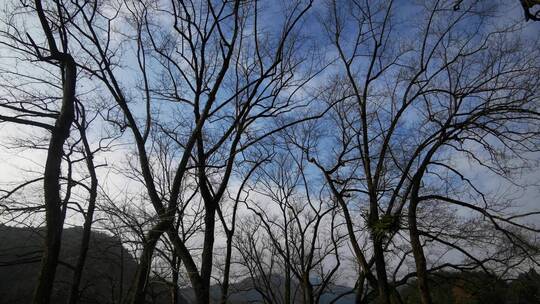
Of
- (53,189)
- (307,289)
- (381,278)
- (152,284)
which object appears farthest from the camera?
(307,289)

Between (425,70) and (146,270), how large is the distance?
27.1ft

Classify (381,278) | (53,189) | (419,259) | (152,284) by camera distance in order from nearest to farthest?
(53,189), (419,259), (381,278), (152,284)

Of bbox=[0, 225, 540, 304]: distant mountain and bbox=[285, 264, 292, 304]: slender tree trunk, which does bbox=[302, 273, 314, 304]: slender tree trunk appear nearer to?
bbox=[285, 264, 292, 304]: slender tree trunk

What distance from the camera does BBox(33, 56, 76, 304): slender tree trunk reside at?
439cm

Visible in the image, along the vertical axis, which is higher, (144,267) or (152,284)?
(152,284)

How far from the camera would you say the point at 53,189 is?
437 cm

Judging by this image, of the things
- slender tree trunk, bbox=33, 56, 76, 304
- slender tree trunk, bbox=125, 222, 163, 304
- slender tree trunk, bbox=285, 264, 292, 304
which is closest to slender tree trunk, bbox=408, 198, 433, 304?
slender tree trunk, bbox=125, 222, 163, 304

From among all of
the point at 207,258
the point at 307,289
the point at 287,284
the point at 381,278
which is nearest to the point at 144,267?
the point at 207,258

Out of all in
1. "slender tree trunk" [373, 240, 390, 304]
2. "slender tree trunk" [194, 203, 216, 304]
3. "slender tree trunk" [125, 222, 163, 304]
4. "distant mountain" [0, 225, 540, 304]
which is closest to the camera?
"slender tree trunk" [125, 222, 163, 304]

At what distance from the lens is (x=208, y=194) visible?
809 cm

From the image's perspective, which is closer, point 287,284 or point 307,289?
point 307,289

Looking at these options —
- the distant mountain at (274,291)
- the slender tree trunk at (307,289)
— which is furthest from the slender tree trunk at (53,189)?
the slender tree trunk at (307,289)

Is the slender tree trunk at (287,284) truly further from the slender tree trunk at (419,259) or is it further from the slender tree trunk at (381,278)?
the slender tree trunk at (419,259)

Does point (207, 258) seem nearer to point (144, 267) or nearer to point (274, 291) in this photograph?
point (144, 267)
